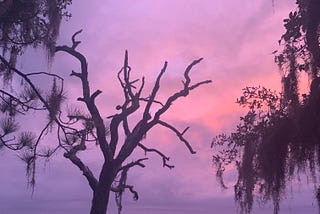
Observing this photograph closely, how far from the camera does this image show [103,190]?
11883 millimetres

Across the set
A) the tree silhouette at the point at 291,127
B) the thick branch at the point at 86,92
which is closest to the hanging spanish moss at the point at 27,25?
the tree silhouette at the point at 291,127

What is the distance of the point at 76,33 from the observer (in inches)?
501

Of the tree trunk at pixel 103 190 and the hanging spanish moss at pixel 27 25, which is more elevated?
the hanging spanish moss at pixel 27 25

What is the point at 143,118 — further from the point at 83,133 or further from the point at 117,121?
the point at 83,133

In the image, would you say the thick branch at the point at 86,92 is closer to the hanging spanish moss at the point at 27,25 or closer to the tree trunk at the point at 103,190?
the tree trunk at the point at 103,190

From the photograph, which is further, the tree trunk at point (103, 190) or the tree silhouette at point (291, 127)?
the tree trunk at point (103, 190)

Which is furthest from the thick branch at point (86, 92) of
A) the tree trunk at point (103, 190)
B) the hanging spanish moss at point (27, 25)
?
the hanging spanish moss at point (27, 25)

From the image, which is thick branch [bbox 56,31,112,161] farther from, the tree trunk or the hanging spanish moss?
the hanging spanish moss

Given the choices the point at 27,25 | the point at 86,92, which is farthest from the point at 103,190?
the point at 27,25

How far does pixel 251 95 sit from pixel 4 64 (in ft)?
11.1

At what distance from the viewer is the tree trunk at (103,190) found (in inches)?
460

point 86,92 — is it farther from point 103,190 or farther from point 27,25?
point 27,25

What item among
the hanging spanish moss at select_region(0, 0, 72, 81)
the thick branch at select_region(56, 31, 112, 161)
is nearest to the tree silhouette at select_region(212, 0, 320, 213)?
the hanging spanish moss at select_region(0, 0, 72, 81)

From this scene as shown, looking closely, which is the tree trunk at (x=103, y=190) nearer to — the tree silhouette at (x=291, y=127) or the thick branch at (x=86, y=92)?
the thick branch at (x=86, y=92)
